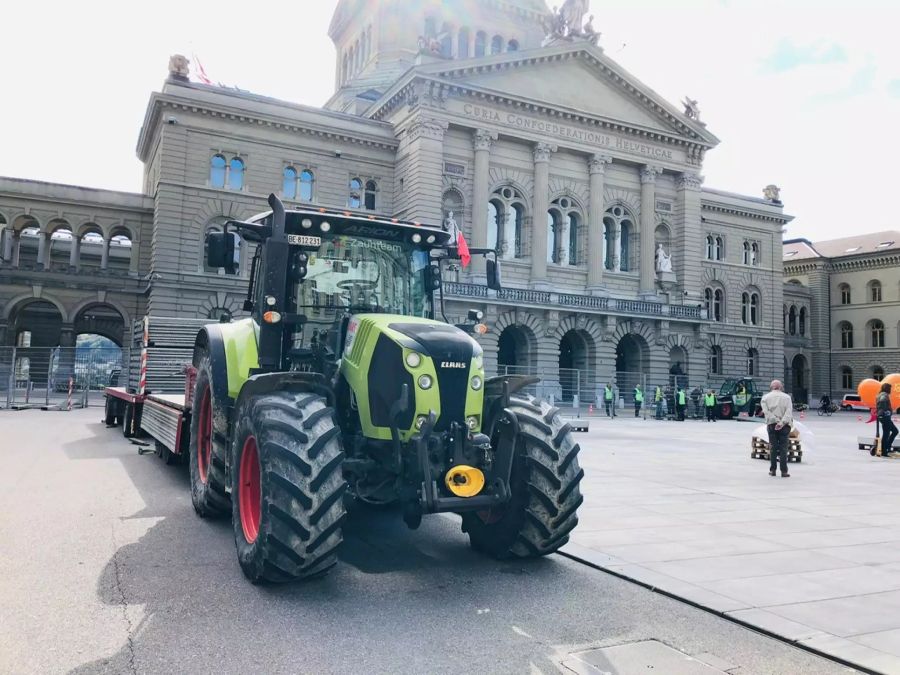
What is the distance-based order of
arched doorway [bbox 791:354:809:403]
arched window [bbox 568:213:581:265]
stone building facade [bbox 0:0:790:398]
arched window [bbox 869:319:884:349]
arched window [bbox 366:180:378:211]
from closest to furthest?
stone building facade [bbox 0:0:790:398] → arched window [bbox 366:180:378:211] → arched window [bbox 568:213:581:265] → arched window [bbox 869:319:884:349] → arched doorway [bbox 791:354:809:403]

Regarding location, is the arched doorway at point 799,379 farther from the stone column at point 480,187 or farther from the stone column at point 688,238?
the stone column at point 480,187

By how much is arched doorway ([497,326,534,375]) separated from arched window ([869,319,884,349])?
4188 cm

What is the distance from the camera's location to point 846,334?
66750 millimetres

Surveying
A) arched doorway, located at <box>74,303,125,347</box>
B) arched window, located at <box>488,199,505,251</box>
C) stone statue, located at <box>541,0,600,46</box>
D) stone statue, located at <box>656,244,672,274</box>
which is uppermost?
stone statue, located at <box>541,0,600,46</box>

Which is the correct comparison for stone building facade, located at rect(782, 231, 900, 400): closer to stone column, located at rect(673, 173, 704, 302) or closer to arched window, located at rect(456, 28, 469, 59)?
stone column, located at rect(673, 173, 704, 302)

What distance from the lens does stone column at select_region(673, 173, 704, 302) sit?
46500 mm

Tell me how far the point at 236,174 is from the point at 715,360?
37163 mm

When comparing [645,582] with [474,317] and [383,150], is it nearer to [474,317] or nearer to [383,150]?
[474,317]

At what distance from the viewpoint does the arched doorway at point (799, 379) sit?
218ft

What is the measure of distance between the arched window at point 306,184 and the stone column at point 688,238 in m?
24.1

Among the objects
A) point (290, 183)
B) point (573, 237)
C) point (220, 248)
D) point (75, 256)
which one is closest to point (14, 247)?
point (75, 256)

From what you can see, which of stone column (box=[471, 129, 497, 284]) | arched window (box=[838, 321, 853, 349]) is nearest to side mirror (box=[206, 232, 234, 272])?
stone column (box=[471, 129, 497, 284])

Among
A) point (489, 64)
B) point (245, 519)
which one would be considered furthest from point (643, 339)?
point (245, 519)

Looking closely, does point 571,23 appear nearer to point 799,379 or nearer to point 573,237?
point 573,237
